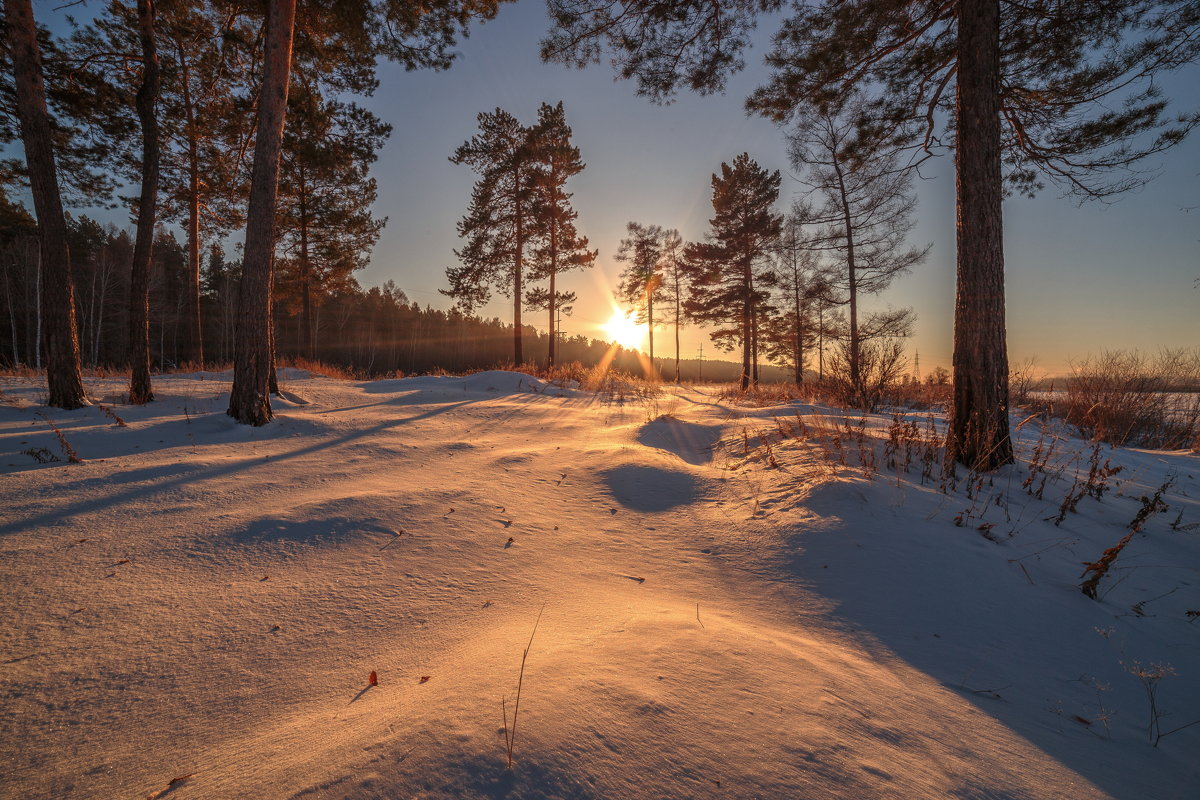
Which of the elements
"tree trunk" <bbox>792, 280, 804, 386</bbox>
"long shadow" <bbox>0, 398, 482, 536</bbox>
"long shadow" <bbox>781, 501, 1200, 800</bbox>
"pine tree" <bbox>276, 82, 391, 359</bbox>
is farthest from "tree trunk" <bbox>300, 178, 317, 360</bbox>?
"tree trunk" <bbox>792, 280, 804, 386</bbox>

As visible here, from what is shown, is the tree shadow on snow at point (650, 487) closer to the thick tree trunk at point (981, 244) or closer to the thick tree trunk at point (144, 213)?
the thick tree trunk at point (981, 244)

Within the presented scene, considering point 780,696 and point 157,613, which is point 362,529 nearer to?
point 157,613

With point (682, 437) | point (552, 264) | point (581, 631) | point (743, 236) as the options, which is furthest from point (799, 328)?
point (581, 631)

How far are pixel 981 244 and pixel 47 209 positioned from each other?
34.9ft

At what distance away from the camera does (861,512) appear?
2648 mm

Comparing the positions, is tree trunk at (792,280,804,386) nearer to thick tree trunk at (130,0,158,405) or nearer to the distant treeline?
the distant treeline

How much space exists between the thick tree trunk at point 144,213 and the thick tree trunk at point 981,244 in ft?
33.4

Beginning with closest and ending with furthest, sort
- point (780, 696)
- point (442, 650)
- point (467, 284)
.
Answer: point (780, 696), point (442, 650), point (467, 284)

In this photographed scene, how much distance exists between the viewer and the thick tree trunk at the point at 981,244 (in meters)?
3.62

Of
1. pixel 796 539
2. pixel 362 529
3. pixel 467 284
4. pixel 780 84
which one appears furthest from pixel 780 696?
pixel 467 284

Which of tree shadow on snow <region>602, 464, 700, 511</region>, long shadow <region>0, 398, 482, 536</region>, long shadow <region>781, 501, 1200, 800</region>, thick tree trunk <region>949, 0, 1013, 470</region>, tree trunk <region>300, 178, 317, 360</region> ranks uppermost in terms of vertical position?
tree trunk <region>300, 178, 317, 360</region>

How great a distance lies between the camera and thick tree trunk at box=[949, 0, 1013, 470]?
362 centimetres

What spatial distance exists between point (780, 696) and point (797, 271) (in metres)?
22.2

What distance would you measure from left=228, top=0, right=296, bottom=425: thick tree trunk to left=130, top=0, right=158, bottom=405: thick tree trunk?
8.11 ft
